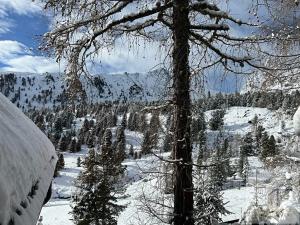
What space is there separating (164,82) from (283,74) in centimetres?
308

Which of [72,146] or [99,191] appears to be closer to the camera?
[99,191]

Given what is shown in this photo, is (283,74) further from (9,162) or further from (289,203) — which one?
(9,162)

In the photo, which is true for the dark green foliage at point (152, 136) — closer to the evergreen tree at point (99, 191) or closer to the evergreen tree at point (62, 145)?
the evergreen tree at point (99, 191)

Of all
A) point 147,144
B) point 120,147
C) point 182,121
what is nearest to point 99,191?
point 120,147

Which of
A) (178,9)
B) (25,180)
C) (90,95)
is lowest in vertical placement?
(25,180)

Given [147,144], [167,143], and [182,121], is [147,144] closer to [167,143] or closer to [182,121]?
[167,143]

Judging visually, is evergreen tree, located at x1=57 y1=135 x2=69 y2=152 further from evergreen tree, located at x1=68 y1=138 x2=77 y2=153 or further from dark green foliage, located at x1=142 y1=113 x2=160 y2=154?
dark green foliage, located at x1=142 y1=113 x2=160 y2=154

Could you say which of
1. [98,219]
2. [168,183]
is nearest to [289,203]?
[168,183]

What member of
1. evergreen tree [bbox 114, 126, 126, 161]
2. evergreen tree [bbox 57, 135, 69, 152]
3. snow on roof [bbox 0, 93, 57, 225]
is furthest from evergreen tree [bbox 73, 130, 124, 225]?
evergreen tree [bbox 57, 135, 69, 152]

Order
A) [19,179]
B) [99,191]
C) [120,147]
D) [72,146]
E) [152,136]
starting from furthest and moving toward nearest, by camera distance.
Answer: [72,146] → [99,191] → [120,147] → [152,136] → [19,179]

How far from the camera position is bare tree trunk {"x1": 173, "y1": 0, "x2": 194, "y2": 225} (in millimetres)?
5914

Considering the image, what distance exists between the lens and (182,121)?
598cm

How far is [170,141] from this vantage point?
6320mm

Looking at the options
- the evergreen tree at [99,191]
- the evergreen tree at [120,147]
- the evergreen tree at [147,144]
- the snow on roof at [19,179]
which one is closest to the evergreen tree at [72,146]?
the evergreen tree at [99,191]
